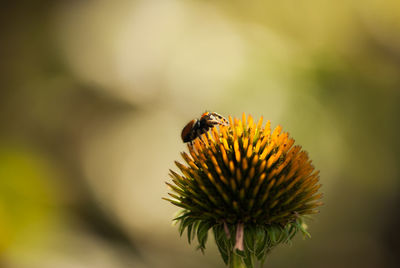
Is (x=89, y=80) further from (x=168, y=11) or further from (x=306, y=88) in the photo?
(x=306, y=88)

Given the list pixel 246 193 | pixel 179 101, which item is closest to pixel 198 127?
pixel 246 193

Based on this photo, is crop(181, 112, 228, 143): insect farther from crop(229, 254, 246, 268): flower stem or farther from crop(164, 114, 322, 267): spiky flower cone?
crop(229, 254, 246, 268): flower stem

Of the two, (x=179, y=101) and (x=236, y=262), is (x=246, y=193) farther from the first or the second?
(x=179, y=101)

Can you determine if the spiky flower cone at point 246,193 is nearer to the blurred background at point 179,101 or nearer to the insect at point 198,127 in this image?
the insect at point 198,127

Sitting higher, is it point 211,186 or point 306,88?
point 306,88

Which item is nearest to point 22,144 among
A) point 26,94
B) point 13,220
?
point 26,94

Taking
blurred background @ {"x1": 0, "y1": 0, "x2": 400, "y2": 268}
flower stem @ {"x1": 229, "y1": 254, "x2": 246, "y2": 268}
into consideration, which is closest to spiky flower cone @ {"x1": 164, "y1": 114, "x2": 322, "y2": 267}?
flower stem @ {"x1": 229, "y1": 254, "x2": 246, "y2": 268}
